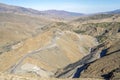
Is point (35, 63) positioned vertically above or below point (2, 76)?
below

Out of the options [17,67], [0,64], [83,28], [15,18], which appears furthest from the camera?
[15,18]

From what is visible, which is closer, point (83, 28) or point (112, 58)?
point (112, 58)

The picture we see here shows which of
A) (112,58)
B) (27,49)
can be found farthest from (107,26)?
(112,58)

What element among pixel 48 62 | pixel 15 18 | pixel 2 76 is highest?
pixel 2 76

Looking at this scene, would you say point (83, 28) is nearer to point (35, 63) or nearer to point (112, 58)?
point (35, 63)

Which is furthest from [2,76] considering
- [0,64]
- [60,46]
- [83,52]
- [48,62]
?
[83,52]

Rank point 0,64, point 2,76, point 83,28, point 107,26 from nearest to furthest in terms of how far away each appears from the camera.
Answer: point 2,76 < point 0,64 < point 107,26 < point 83,28
